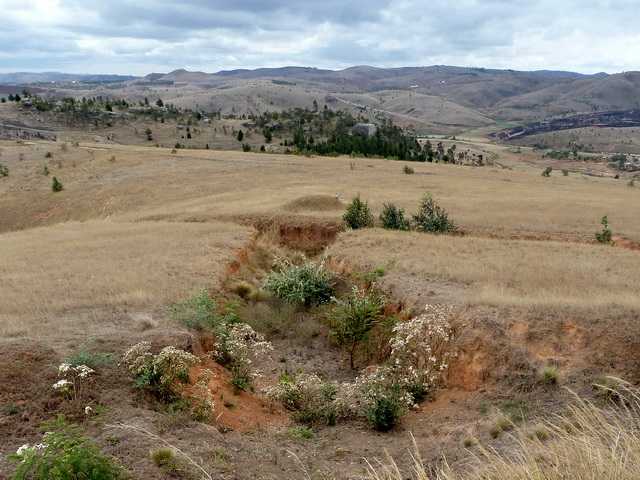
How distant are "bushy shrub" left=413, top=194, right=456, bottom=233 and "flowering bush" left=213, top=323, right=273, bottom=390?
10.5 meters

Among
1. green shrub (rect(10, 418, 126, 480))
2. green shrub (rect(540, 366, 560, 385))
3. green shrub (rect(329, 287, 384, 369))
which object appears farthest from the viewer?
green shrub (rect(329, 287, 384, 369))

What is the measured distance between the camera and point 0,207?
33.2 meters

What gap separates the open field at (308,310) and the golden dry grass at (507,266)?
0.07 meters

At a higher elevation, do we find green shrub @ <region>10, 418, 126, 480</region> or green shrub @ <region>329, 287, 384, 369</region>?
green shrub @ <region>10, 418, 126, 480</region>

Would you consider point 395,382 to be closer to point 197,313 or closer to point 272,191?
point 197,313

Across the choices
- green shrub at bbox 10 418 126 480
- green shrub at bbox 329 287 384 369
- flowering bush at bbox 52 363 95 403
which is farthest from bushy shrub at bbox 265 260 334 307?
green shrub at bbox 10 418 126 480

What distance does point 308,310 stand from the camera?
44.0 ft

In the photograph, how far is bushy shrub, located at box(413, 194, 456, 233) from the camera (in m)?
19.3

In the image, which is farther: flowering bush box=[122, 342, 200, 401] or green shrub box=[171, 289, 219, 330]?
green shrub box=[171, 289, 219, 330]

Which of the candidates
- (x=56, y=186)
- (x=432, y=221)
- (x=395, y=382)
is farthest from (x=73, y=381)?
(x=56, y=186)

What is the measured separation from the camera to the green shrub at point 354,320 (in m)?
11.0

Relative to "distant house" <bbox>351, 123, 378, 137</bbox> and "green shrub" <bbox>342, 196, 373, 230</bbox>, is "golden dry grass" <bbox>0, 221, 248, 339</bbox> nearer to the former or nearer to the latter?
"green shrub" <bbox>342, 196, 373, 230</bbox>

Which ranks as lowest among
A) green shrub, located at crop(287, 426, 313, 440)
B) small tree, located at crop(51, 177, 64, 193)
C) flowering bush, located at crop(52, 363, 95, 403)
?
small tree, located at crop(51, 177, 64, 193)

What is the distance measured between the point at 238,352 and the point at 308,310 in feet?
13.2
